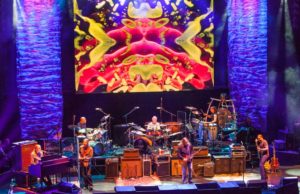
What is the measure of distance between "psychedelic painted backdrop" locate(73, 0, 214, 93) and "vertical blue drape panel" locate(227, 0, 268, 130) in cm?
91

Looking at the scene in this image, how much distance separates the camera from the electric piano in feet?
49.1

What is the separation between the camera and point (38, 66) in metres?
19.7

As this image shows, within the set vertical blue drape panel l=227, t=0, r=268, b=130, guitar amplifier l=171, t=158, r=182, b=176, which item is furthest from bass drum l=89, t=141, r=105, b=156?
vertical blue drape panel l=227, t=0, r=268, b=130

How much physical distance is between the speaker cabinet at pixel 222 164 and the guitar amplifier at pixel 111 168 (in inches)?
129

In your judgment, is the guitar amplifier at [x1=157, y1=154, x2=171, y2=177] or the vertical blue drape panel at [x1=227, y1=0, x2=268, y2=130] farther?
the vertical blue drape panel at [x1=227, y1=0, x2=268, y2=130]

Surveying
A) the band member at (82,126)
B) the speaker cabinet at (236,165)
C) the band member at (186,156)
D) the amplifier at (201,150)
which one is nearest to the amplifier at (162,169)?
the amplifier at (201,150)

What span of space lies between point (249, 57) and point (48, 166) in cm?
908

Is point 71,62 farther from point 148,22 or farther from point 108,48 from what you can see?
point 148,22

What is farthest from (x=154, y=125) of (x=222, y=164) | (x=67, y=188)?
(x=67, y=188)

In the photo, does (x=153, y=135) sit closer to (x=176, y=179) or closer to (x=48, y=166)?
(x=176, y=179)

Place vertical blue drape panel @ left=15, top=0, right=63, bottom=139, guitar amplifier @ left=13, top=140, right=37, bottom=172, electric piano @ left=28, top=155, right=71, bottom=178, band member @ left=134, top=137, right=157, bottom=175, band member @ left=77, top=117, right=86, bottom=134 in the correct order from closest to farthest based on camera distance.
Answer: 1. electric piano @ left=28, top=155, right=71, bottom=178
2. guitar amplifier @ left=13, top=140, right=37, bottom=172
3. band member @ left=77, top=117, right=86, bottom=134
4. vertical blue drape panel @ left=15, top=0, right=63, bottom=139
5. band member @ left=134, top=137, right=157, bottom=175

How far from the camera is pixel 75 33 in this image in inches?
808

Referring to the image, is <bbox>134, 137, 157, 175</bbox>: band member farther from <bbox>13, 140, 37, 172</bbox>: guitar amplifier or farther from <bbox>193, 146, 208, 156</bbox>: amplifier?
<bbox>13, 140, 37, 172</bbox>: guitar amplifier

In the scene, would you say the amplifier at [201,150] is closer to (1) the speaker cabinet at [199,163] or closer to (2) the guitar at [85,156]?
(1) the speaker cabinet at [199,163]
